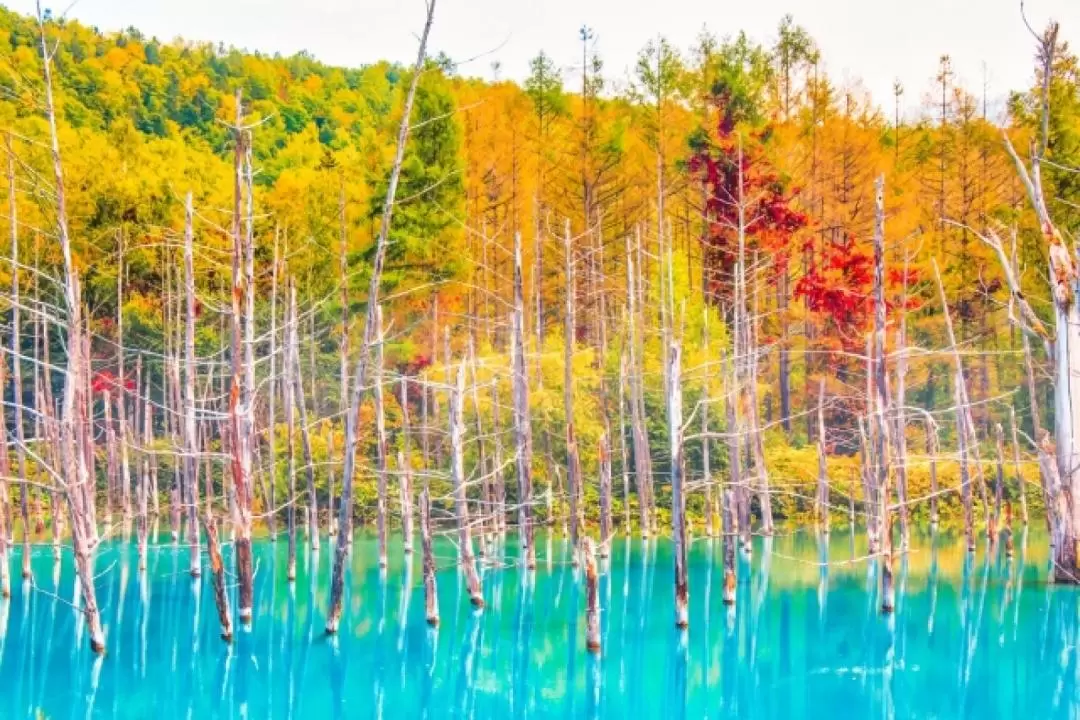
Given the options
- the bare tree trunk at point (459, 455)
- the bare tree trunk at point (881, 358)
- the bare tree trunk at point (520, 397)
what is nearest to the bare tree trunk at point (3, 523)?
the bare tree trunk at point (459, 455)

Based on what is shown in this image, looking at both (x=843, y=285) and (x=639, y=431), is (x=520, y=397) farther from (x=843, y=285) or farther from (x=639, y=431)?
(x=843, y=285)

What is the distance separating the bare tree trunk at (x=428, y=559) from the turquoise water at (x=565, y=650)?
301mm

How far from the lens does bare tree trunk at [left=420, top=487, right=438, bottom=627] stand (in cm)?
1309

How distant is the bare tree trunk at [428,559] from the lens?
42.9 feet

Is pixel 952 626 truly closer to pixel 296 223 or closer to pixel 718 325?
pixel 718 325

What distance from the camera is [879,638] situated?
529 inches

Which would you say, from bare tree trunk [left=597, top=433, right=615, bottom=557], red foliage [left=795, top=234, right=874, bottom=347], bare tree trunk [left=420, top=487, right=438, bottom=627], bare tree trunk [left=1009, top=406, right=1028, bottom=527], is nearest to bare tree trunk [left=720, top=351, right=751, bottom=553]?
bare tree trunk [left=597, top=433, right=615, bottom=557]

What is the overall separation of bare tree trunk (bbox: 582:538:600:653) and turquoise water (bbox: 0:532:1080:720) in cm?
20

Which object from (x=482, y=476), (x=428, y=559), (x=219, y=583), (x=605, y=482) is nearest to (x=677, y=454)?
(x=428, y=559)

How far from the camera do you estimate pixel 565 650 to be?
13109mm

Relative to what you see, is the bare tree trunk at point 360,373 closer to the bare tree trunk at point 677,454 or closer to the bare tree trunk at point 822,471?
the bare tree trunk at point 677,454

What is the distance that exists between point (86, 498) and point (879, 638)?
1178 centimetres

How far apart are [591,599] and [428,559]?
2418 mm

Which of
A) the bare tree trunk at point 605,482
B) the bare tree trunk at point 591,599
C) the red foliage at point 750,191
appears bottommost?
the bare tree trunk at point 591,599
